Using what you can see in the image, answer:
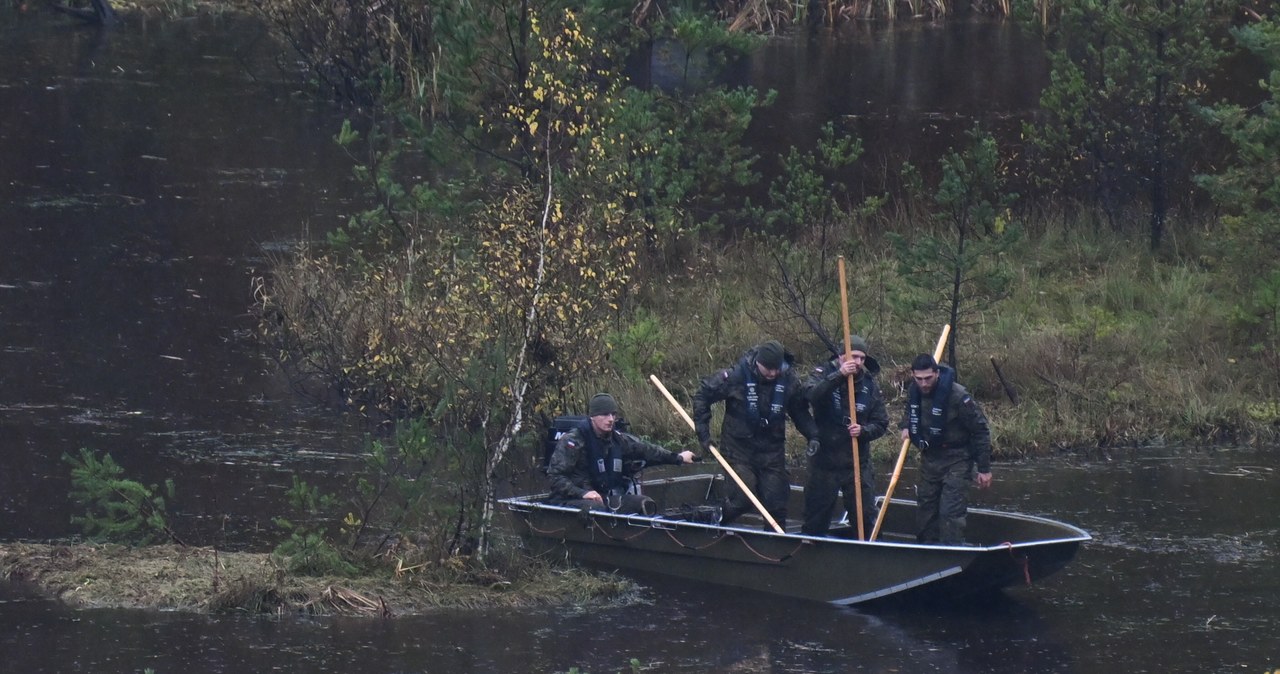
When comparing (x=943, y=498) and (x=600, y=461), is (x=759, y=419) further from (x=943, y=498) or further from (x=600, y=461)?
(x=943, y=498)

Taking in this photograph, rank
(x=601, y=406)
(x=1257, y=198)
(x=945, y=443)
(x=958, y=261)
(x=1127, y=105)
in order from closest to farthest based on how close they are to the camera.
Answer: (x=945, y=443), (x=601, y=406), (x=958, y=261), (x=1257, y=198), (x=1127, y=105)

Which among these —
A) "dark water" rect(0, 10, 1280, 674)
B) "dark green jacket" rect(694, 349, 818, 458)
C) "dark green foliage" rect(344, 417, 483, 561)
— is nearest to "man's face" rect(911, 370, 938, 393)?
"dark green jacket" rect(694, 349, 818, 458)

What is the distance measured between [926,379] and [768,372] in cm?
113

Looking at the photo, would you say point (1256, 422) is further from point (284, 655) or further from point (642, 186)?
point (284, 655)

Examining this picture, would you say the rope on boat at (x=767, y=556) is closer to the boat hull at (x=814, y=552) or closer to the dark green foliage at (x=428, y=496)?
the boat hull at (x=814, y=552)

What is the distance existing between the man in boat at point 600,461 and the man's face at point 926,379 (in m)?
1.61

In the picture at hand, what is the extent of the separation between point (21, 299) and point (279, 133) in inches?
373

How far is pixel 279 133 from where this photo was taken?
2989 cm

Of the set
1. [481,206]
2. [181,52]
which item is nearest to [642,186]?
[481,206]

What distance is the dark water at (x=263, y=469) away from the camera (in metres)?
11.7

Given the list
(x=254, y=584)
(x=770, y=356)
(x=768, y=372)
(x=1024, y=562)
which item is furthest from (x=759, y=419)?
(x=254, y=584)

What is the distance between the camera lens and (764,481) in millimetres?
13609

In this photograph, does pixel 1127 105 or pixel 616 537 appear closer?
pixel 616 537

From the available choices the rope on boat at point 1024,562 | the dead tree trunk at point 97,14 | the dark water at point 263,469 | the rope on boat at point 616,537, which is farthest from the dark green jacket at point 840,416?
the dead tree trunk at point 97,14
